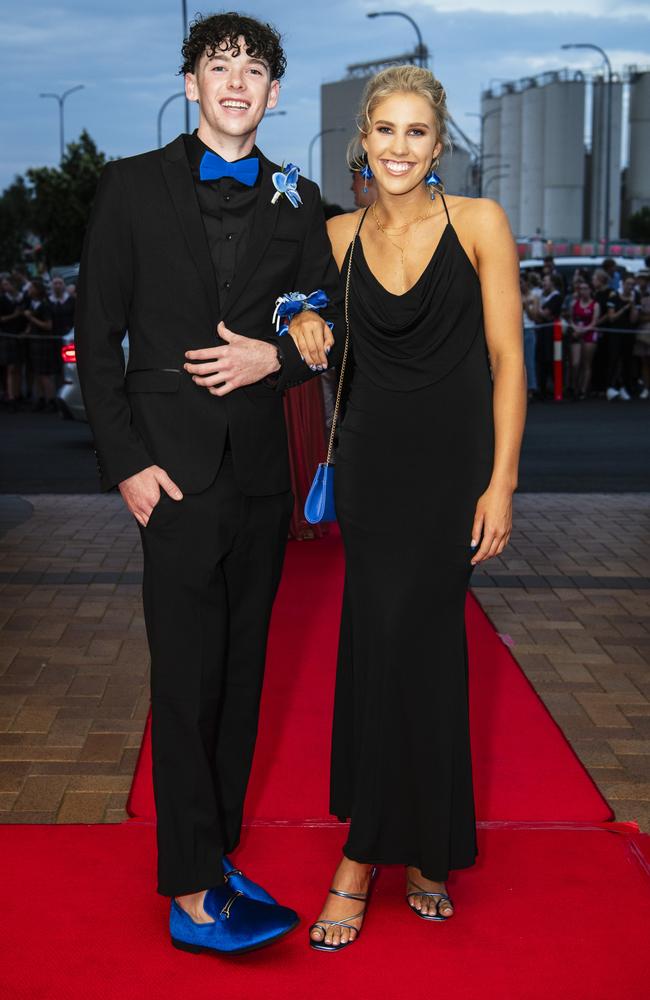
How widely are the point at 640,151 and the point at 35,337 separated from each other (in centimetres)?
11893

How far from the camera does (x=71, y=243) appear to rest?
54469mm

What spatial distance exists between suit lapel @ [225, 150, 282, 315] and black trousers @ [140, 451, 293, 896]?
15.4 inches

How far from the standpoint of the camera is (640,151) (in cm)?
12575

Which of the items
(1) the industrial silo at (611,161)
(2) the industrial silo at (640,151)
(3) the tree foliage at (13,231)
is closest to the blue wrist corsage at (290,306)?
(3) the tree foliage at (13,231)

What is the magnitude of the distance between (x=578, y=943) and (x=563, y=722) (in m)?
1.73

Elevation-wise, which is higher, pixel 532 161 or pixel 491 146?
pixel 491 146

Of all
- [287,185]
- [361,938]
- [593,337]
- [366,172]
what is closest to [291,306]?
[287,185]

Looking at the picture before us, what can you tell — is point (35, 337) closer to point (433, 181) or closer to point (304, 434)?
point (304, 434)

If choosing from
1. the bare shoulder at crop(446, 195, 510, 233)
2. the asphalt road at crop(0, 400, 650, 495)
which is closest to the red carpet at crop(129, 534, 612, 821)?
the bare shoulder at crop(446, 195, 510, 233)

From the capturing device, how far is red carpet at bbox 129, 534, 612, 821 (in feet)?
12.2

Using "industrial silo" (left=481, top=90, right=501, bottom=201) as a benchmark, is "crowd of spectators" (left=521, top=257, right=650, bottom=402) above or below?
below

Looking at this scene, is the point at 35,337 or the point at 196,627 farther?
the point at 35,337

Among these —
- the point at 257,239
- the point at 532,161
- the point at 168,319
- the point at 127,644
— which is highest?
the point at 532,161

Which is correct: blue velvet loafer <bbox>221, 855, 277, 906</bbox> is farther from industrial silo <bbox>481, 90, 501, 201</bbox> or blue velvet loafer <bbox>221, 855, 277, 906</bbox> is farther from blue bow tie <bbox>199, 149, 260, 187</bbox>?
industrial silo <bbox>481, 90, 501, 201</bbox>
